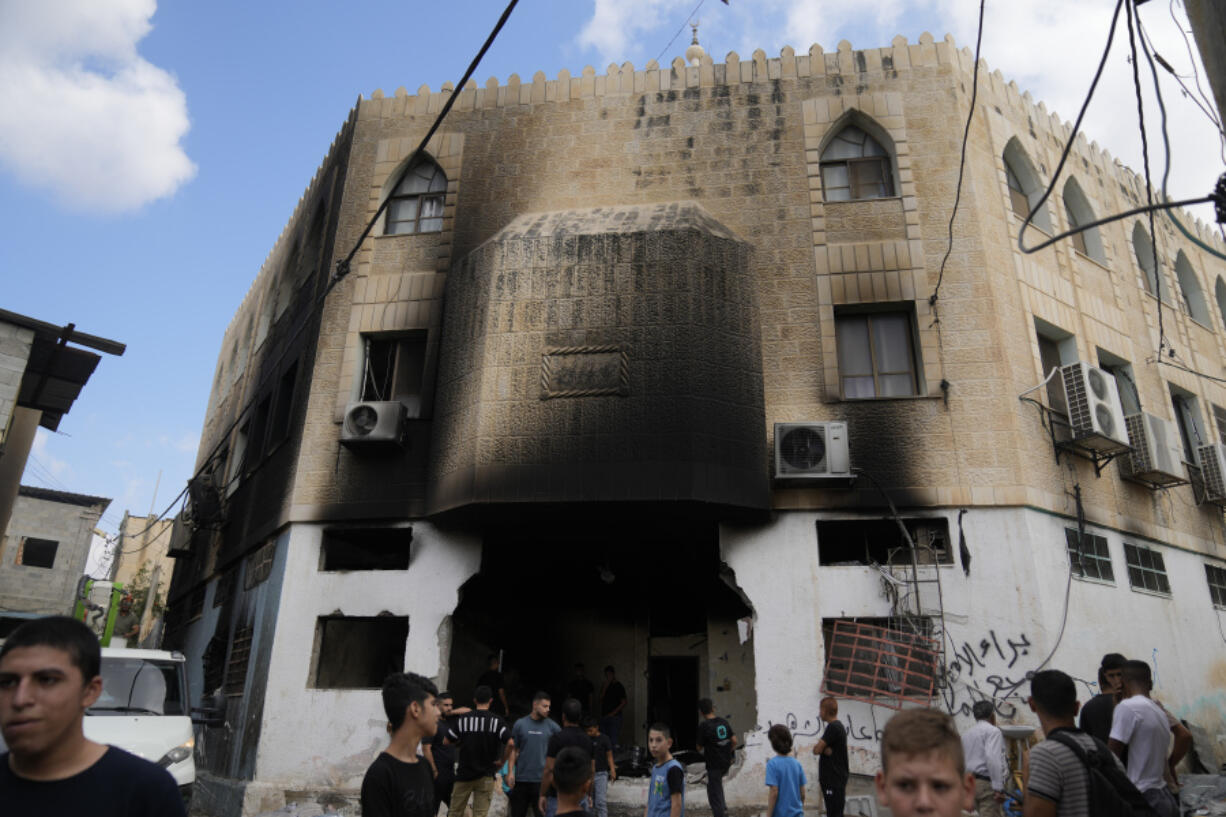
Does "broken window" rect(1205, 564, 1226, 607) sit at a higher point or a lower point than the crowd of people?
higher

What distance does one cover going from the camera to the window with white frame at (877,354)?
12.4 metres

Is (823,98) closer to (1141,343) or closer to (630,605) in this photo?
(1141,343)

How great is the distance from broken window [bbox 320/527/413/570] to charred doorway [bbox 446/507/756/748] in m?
1.32

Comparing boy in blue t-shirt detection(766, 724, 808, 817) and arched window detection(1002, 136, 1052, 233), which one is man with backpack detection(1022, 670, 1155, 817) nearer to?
boy in blue t-shirt detection(766, 724, 808, 817)

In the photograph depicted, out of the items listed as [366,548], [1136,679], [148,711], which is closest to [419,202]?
[366,548]

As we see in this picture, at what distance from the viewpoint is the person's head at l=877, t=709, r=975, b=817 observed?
247cm

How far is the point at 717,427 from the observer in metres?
11.3

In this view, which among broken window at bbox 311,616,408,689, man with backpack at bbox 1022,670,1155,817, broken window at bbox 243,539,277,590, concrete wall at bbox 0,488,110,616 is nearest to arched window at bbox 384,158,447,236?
broken window at bbox 243,539,277,590

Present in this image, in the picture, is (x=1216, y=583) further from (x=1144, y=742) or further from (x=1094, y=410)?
(x=1144, y=742)

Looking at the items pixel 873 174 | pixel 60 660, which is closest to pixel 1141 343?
pixel 873 174

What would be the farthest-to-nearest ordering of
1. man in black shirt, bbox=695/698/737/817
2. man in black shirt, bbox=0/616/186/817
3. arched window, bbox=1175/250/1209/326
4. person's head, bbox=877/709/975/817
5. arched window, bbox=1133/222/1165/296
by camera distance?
arched window, bbox=1175/250/1209/326, arched window, bbox=1133/222/1165/296, man in black shirt, bbox=695/698/737/817, person's head, bbox=877/709/975/817, man in black shirt, bbox=0/616/186/817

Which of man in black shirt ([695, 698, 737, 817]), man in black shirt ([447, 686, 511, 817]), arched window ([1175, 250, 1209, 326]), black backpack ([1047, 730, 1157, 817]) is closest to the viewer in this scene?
black backpack ([1047, 730, 1157, 817])

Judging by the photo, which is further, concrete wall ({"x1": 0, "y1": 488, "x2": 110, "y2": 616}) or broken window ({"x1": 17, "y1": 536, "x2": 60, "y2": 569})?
broken window ({"x1": 17, "y1": 536, "x2": 60, "y2": 569})

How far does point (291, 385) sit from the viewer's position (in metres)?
15.7
